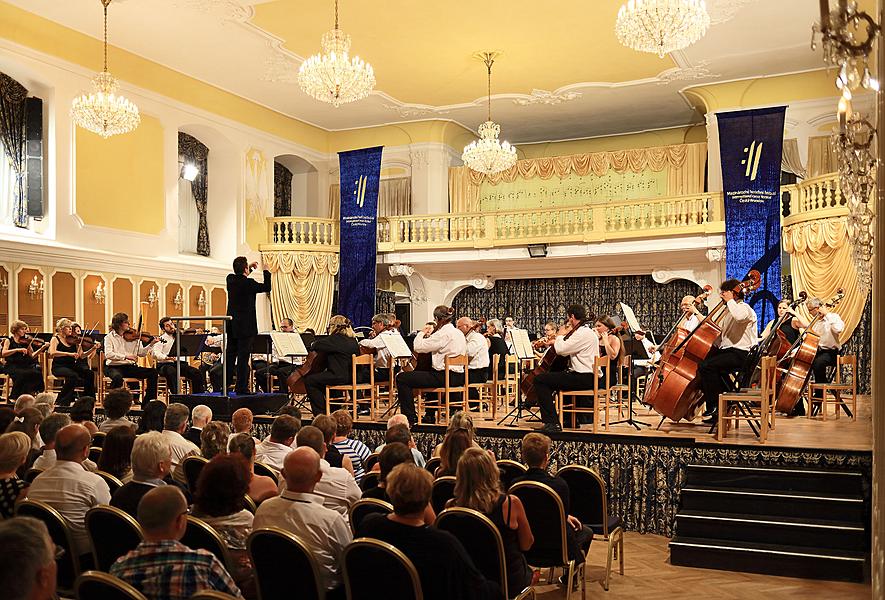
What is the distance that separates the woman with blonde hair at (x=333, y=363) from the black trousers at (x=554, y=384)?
2.31 metres

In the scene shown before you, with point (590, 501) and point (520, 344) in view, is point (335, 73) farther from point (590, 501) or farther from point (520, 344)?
point (590, 501)

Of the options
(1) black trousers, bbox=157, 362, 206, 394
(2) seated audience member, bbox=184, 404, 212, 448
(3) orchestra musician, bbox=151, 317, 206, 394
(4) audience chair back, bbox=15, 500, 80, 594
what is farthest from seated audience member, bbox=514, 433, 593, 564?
(1) black trousers, bbox=157, 362, 206, 394

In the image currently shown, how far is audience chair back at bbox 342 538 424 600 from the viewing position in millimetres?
3029

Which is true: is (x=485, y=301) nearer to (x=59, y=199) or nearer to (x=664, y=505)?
(x=59, y=199)

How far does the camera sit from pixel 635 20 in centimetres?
982

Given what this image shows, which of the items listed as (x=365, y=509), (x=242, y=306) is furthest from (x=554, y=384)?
(x=365, y=509)

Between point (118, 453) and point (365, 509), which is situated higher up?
point (118, 453)

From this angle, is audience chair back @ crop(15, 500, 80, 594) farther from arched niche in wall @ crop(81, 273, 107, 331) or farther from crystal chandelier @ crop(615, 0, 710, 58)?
arched niche in wall @ crop(81, 273, 107, 331)

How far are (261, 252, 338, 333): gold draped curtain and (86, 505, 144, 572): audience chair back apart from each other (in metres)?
13.4

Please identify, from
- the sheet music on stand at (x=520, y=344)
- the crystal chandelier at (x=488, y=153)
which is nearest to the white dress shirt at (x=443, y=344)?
the sheet music on stand at (x=520, y=344)

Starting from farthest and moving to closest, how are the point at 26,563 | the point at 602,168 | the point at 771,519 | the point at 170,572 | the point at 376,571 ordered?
the point at 602,168
the point at 771,519
the point at 376,571
the point at 170,572
the point at 26,563

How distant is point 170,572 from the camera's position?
2732 millimetres

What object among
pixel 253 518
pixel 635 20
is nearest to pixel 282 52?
pixel 635 20

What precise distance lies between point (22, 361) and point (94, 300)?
354 cm
